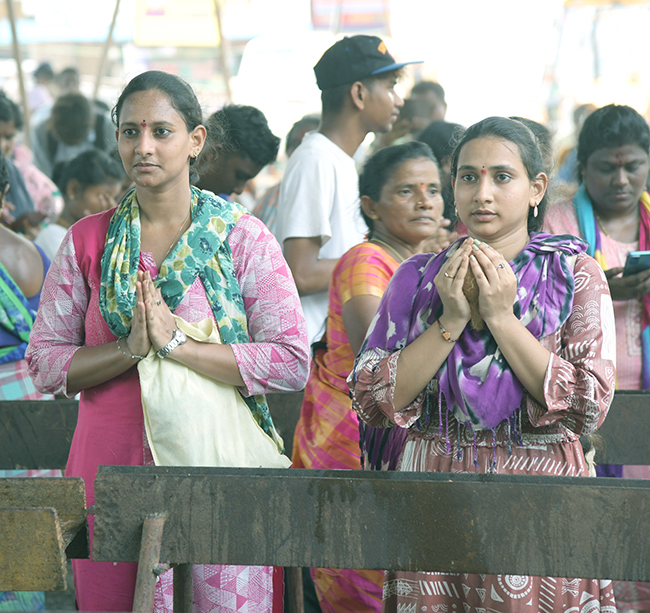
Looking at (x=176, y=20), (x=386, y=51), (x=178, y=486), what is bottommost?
(x=178, y=486)

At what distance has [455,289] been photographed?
1.63 meters

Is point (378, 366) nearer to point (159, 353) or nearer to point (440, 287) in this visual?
point (440, 287)

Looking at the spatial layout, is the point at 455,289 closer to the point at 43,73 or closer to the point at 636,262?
the point at 636,262

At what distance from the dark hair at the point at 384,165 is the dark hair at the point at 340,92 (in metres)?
0.69

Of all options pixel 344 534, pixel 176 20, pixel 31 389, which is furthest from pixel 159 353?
pixel 176 20

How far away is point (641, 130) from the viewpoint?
295 cm

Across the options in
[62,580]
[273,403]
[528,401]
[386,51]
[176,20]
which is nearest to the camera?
[62,580]

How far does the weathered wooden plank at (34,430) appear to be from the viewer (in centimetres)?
241

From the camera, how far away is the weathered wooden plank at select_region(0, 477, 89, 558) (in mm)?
1564

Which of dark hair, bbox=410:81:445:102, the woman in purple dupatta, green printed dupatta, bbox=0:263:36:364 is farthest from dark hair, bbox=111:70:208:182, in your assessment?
dark hair, bbox=410:81:445:102

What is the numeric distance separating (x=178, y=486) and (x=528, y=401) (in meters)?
0.72

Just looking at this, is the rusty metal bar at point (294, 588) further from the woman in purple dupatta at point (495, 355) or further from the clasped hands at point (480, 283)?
the clasped hands at point (480, 283)

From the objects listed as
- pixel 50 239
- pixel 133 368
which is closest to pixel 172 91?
pixel 133 368

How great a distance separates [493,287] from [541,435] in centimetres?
35
